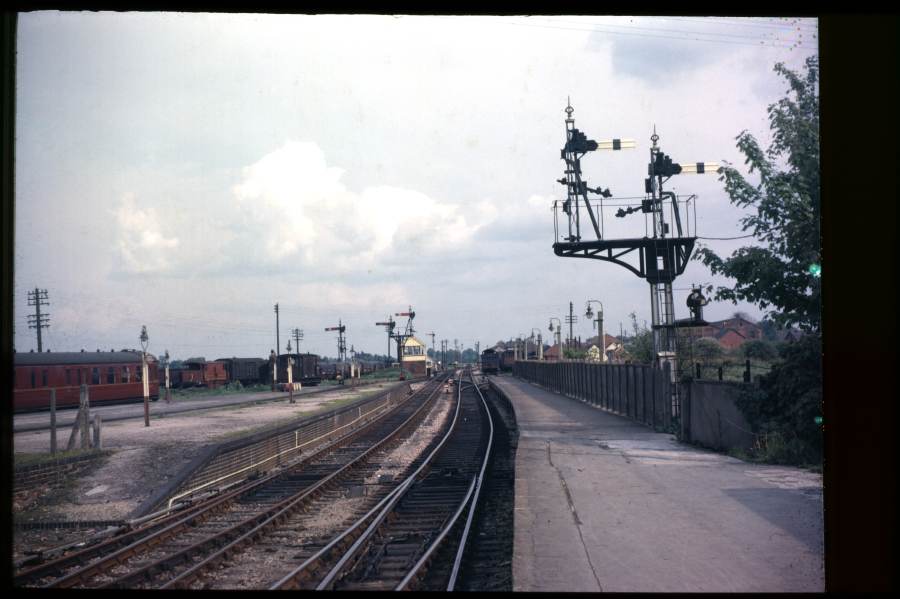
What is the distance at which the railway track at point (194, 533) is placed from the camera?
7.92m

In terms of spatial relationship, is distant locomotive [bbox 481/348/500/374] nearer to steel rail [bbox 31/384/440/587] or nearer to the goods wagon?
the goods wagon

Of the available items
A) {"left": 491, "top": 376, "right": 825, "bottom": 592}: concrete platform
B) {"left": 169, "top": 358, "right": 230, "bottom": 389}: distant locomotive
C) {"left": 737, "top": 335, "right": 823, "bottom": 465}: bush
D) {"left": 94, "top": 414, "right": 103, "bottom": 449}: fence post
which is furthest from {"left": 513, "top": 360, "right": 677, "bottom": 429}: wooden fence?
{"left": 169, "top": 358, "right": 230, "bottom": 389}: distant locomotive

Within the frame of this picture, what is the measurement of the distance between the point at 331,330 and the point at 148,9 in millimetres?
73297

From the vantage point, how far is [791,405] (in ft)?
37.5

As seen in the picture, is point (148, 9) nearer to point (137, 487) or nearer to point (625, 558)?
point (625, 558)

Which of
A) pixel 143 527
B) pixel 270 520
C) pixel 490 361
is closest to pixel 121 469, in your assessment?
pixel 143 527

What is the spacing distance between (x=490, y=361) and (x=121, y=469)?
6876 cm

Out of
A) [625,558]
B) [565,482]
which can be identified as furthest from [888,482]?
[565,482]

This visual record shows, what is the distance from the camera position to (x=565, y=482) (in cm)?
1118

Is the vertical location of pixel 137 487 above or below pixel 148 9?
below

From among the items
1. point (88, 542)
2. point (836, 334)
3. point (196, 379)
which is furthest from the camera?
point (196, 379)

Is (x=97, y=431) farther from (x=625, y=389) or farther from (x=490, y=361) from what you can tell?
(x=490, y=361)

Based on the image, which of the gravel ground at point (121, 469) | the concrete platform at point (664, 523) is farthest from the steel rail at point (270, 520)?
the concrete platform at point (664, 523)

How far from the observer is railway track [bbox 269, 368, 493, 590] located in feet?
25.6
